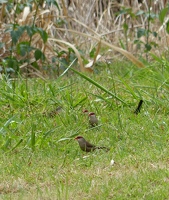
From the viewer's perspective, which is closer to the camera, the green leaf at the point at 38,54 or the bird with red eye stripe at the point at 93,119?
the bird with red eye stripe at the point at 93,119

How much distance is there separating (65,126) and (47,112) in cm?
48

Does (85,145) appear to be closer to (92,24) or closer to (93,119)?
(93,119)

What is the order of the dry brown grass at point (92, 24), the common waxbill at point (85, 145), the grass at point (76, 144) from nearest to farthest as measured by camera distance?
the grass at point (76, 144) < the common waxbill at point (85, 145) < the dry brown grass at point (92, 24)

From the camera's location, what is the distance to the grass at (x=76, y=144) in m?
3.91

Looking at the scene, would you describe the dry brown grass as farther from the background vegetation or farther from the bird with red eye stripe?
the bird with red eye stripe

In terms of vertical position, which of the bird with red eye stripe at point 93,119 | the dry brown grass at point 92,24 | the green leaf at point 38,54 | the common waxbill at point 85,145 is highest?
the common waxbill at point 85,145

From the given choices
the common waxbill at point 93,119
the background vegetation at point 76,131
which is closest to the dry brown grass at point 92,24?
the background vegetation at point 76,131

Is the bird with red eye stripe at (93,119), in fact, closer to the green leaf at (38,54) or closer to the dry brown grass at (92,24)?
the green leaf at (38,54)

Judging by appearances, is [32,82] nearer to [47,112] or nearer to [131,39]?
[47,112]

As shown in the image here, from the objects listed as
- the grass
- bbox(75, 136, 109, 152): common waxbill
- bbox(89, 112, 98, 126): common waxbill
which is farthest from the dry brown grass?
bbox(75, 136, 109, 152): common waxbill

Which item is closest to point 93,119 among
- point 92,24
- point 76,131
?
point 76,131

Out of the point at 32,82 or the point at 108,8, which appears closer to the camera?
the point at 32,82

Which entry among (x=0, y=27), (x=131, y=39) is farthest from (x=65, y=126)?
(x=131, y=39)

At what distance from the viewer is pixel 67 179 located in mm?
4031
